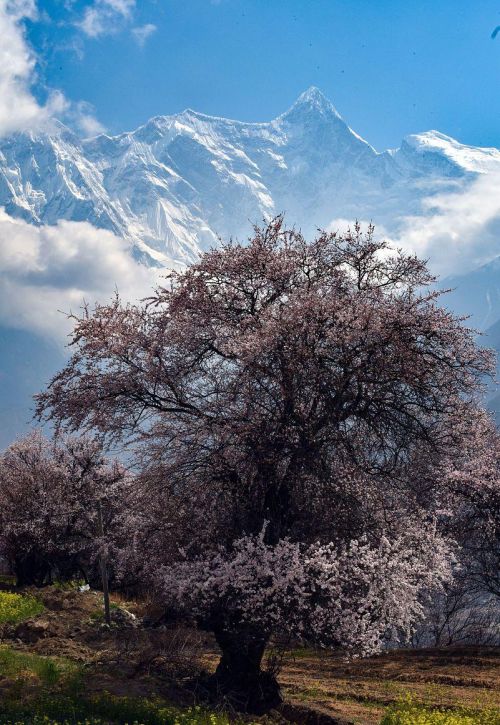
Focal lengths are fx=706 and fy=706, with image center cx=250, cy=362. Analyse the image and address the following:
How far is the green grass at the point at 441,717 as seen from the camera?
1270 cm

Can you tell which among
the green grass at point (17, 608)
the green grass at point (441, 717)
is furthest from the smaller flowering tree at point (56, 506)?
the green grass at point (441, 717)

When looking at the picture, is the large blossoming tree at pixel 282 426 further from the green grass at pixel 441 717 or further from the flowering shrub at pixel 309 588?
the green grass at pixel 441 717

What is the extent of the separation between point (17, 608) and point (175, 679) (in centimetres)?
1165

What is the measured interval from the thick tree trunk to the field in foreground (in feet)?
1.51

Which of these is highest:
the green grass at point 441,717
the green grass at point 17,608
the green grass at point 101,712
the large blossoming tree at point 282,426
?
the large blossoming tree at point 282,426

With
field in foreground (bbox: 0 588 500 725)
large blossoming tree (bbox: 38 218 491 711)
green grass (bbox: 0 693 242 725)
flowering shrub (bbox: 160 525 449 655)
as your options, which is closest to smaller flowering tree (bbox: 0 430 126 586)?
field in foreground (bbox: 0 588 500 725)

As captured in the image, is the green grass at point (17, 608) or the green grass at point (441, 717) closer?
the green grass at point (441, 717)

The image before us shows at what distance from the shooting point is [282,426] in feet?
49.5

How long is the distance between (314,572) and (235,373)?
4773 millimetres

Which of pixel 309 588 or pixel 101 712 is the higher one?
pixel 309 588

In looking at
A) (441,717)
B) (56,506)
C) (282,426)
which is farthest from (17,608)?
(441,717)

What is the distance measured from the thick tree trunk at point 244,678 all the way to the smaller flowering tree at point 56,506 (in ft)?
67.2

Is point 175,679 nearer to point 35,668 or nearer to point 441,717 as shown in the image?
point 35,668

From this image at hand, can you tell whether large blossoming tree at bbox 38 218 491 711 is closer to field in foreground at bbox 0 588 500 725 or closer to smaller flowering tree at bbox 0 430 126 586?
field in foreground at bbox 0 588 500 725
